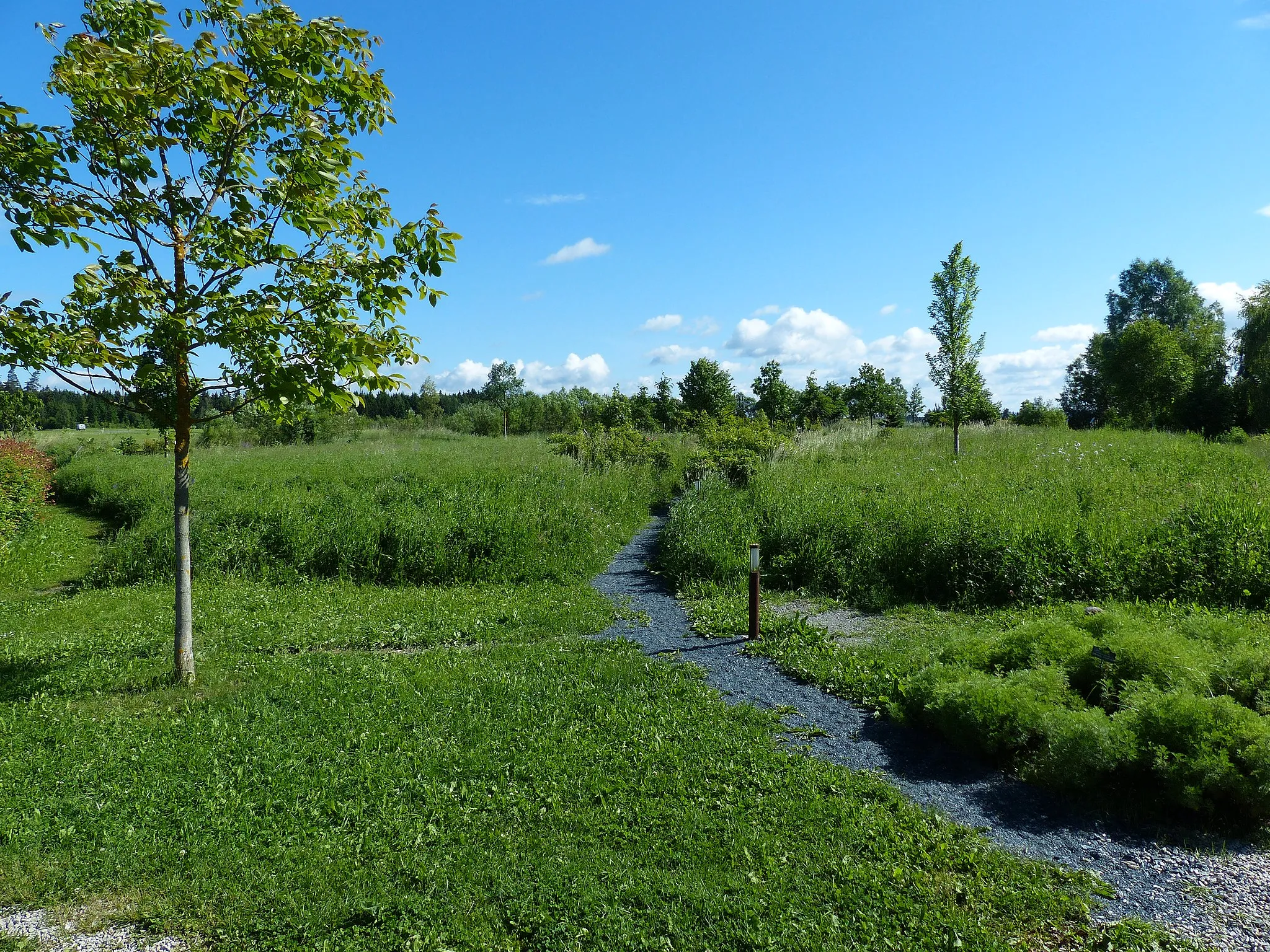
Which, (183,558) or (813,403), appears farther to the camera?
(813,403)

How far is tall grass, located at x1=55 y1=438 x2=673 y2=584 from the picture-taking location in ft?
36.5

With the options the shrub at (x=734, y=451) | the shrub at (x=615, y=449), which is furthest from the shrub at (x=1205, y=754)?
the shrub at (x=615, y=449)

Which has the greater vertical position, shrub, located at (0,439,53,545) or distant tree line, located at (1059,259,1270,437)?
distant tree line, located at (1059,259,1270,437)

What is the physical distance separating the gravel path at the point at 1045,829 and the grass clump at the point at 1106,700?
216 mm

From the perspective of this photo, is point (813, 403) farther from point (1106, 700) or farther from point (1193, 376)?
point (1106, 700)

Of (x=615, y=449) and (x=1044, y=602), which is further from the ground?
(x=615, y=449)

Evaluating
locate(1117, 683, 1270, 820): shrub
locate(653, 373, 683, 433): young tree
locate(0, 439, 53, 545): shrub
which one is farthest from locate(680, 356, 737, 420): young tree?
locate(1117, 683, 1270, 820): shrub

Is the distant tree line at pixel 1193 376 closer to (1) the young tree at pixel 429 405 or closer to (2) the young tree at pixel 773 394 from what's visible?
(2) the young tree at pixel 773 394

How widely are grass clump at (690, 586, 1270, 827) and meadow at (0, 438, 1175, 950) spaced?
1.01 metres

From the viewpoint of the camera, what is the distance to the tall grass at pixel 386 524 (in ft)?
36.5

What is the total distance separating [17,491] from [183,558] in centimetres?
1212

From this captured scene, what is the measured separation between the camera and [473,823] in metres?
3.97

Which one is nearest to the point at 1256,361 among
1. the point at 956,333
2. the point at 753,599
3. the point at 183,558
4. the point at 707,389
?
the point at 956,333

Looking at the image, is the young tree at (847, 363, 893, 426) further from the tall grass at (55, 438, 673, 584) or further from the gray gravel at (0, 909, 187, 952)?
the gray gravel at (0, 909, 187, 952)
